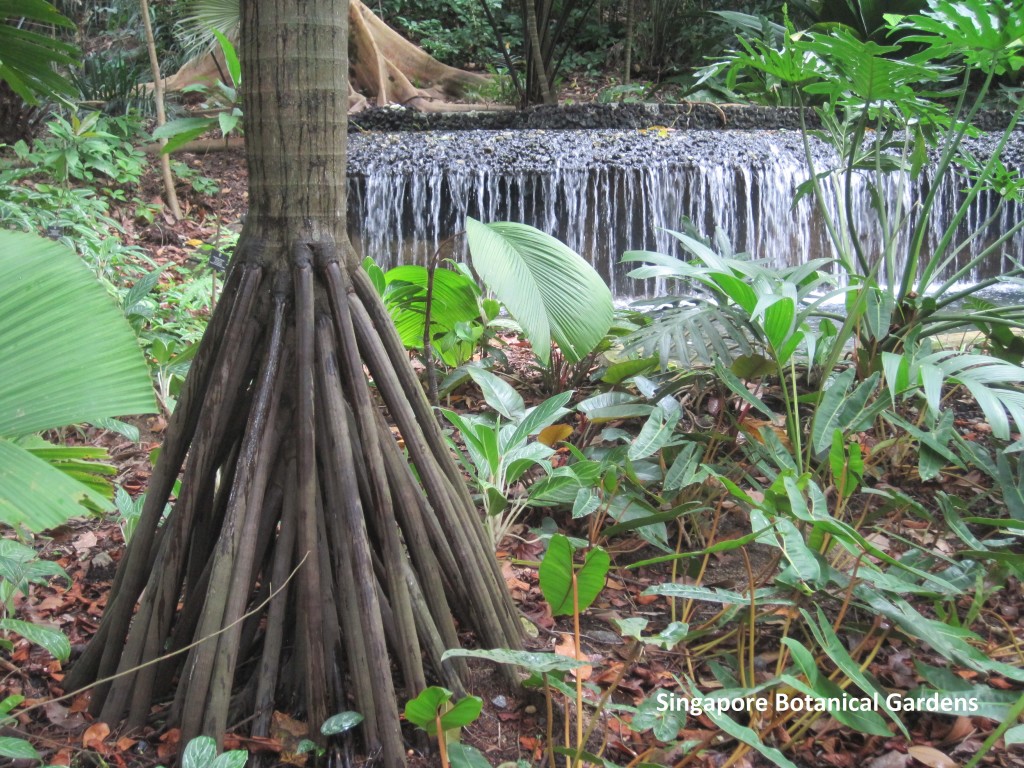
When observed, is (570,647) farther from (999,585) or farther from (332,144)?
(332,144)

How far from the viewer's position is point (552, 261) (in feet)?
6.37

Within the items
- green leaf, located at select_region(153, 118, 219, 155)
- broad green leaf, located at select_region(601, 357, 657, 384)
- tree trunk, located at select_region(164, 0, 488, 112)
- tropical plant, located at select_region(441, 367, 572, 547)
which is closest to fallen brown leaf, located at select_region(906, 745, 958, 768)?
tropical plant, located at select_region(441, 367, 572, 547)

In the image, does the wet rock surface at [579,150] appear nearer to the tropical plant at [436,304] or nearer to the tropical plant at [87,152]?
the tropical plant at [87,152]

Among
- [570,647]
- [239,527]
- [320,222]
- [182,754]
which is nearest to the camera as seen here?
[182,754]

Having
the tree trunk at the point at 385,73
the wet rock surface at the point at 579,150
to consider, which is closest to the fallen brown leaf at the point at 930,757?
the wet rock surface at the point at 579,150

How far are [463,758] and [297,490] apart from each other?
53 cm

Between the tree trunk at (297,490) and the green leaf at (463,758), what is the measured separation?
0.12m

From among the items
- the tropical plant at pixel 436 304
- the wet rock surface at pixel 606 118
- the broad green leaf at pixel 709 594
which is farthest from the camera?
the wet rock surface at pixel 606 118

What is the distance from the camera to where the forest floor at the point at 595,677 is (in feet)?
4.75

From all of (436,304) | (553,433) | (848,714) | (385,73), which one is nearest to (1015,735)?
(848,714)

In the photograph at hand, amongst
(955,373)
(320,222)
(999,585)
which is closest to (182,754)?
(320,222)

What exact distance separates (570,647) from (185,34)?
255 inches

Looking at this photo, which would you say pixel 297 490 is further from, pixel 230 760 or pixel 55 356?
pixel 55 356

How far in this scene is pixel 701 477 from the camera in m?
2.12
